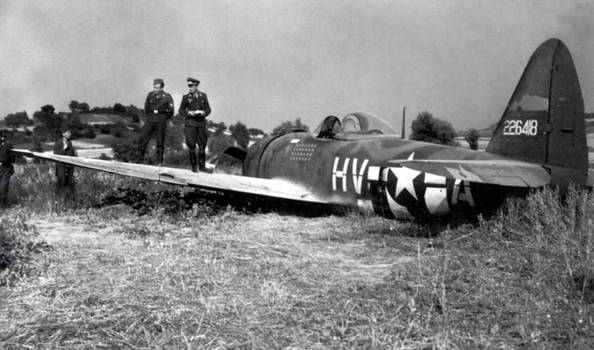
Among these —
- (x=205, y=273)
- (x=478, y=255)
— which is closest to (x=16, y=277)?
(x=205, y=273)

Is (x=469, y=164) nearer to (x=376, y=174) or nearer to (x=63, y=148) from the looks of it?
(x=376, y=174)

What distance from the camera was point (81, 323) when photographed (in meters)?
3.34

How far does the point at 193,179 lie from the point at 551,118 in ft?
16.4

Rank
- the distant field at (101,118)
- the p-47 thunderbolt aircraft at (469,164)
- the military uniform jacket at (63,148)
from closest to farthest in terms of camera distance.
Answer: the p-47 thunderbolt aircraft at (469,164)
the military uniform jacket at (63,148)
the distant field at (101,118)

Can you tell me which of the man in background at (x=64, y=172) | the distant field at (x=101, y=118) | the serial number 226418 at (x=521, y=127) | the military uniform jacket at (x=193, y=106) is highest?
the distant field at (x=101, y=118)

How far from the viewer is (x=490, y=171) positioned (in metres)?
5.48

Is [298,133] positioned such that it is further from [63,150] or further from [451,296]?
[451,296]

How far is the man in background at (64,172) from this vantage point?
9313 mm

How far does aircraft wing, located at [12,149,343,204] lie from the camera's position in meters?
7.95

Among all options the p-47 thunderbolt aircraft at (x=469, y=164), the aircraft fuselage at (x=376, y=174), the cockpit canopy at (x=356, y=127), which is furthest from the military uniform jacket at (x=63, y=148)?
the cockpit canopy at (x=356, y=127)

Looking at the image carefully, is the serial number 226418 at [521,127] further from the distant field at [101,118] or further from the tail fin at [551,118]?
the distant field at [101,118]

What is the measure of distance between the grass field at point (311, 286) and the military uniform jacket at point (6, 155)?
3221 millimetres

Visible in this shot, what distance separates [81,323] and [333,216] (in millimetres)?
5008

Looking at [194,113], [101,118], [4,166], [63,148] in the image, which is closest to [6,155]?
[4,166]
